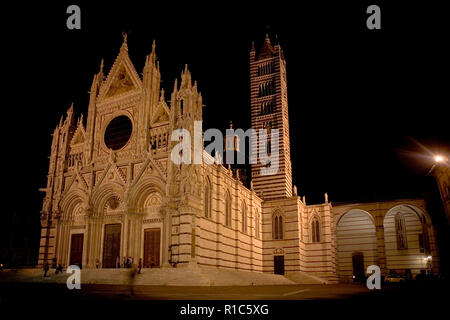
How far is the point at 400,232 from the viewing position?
1681 inches

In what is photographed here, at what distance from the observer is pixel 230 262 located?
31219 mm

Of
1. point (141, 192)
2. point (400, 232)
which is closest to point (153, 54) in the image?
point (141, 192)

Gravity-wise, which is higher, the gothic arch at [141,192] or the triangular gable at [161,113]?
the triangular gable at [161,113]

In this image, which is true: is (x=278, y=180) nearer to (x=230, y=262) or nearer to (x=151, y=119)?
(x=230, y=262)

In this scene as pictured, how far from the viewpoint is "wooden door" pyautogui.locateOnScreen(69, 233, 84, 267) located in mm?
28062

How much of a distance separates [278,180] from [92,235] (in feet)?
67.0

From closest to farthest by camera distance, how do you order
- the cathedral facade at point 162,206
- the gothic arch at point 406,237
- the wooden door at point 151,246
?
1. the wooden door at point 151,246
2. the cathedral facade at point 162,206
3. the gothic arch at point 406,237

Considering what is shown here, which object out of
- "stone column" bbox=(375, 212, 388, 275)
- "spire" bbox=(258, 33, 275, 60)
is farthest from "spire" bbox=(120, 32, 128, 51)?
"stone column" bbox=(375, 212, 388, 275)

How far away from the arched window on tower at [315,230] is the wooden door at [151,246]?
20.1 meters

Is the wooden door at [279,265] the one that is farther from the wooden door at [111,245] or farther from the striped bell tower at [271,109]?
the wooden door at [111,245]

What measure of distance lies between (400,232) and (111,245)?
101 ft

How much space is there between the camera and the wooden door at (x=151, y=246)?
25.7 m

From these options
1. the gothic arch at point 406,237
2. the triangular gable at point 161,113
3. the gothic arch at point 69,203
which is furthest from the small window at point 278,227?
the gothic arch at point 69,203
